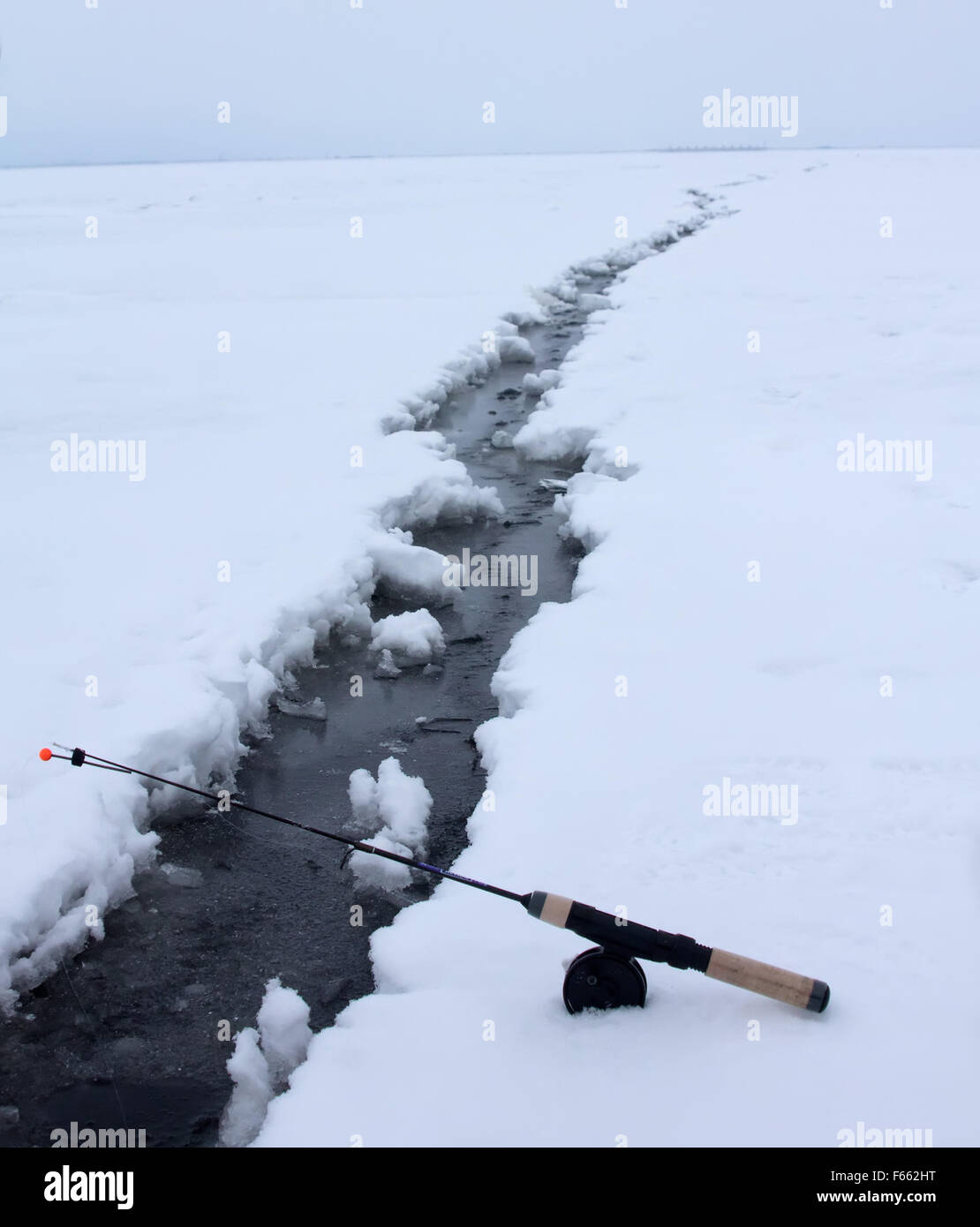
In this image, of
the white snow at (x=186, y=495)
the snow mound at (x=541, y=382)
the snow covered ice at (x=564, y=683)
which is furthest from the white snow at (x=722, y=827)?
the snow mound at (x=541, y=382)

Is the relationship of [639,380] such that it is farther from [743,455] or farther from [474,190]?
[474,190]

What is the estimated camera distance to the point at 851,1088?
8.01 ft

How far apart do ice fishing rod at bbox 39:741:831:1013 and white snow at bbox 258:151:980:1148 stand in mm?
70

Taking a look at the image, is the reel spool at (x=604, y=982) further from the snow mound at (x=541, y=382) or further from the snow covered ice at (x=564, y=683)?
the snow mound at (x=541, y=382)

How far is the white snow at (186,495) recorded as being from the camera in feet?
13.6

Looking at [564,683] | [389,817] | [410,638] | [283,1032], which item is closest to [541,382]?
[410,638]

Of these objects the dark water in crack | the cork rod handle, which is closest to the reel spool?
the cork rod handle

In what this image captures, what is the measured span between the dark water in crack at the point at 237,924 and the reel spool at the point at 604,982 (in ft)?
2.17

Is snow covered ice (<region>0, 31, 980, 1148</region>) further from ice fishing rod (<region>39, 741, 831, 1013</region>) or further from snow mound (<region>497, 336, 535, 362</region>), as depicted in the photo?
snow mound (<region>497, 336, 535, 362</region>)

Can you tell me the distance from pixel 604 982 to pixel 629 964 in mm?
89

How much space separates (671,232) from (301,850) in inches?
1051

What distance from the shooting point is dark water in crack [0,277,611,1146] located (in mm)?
3102

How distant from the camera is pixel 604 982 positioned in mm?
2766
